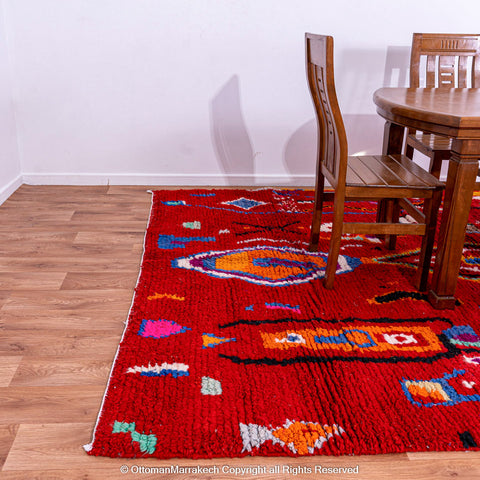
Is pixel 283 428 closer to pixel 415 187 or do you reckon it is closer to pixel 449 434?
pixel 449 434

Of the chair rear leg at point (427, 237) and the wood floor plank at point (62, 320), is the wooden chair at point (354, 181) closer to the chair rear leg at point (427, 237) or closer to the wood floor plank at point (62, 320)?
the chair rear leg at point (427, 237)

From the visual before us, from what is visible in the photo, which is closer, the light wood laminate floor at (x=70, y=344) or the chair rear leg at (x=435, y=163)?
the light wood laminate floor at (x=70, y=344)

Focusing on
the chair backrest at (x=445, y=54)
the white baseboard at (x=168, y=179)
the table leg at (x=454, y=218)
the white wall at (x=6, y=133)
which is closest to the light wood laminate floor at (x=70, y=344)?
the white wall at (x=6, y=133)

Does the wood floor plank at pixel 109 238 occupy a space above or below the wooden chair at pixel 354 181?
below

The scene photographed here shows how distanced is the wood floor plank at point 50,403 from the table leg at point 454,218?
46.6 inches

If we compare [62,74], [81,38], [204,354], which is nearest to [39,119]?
[62,74]

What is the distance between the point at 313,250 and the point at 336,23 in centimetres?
142

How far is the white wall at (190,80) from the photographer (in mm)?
2871

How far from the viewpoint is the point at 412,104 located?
1.83 m

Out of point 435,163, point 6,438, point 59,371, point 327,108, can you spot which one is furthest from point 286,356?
point 435,163

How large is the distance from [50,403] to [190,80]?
2.10 meters

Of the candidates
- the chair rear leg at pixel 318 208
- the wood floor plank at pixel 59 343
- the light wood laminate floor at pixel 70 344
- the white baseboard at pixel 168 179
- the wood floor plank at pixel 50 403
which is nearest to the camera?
the light wood laminate floor at pixel 70 344

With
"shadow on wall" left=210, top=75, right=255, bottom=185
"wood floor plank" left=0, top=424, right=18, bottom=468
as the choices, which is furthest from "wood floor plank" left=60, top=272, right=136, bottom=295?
"shadow on wall" left=210, top=75, right=255, bottom=185

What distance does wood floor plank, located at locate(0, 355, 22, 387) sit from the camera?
145 centimetres
